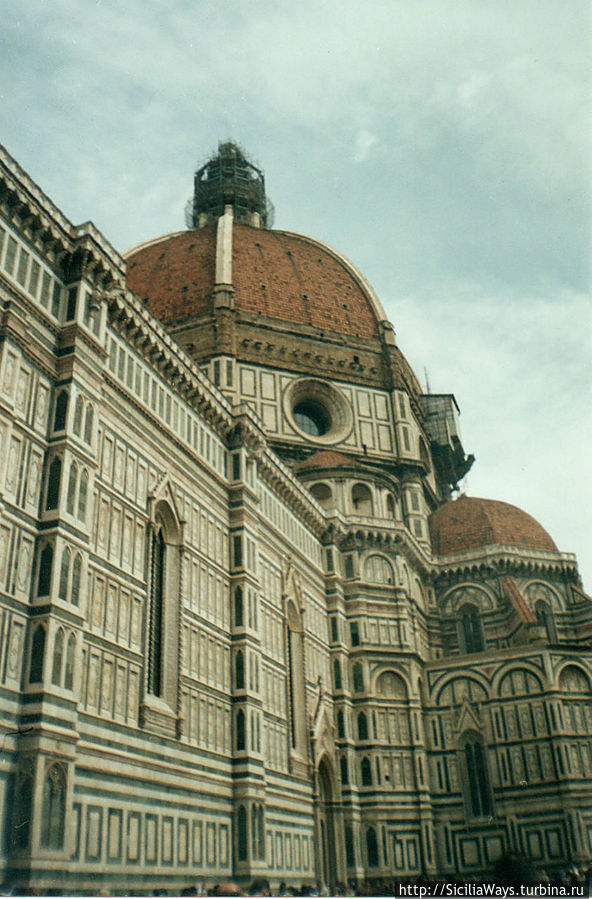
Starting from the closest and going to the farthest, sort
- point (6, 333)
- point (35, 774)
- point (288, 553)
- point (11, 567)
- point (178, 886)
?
point (35, 774)
point (11, 567)
point (6, 333)
point (178, 886)
point (288, 553)

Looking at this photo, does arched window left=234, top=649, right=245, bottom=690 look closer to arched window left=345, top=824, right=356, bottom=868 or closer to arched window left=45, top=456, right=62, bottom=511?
arched window left=45, top=456, right=62, bottom=511

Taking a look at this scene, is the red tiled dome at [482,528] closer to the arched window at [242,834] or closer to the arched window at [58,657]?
the arched window at [242,834]

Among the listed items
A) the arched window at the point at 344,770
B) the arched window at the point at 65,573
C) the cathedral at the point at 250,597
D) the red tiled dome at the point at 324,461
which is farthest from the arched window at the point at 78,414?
the red tiled dome at the point at 324,461

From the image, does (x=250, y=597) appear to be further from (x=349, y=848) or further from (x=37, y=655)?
(x=349, y=848)

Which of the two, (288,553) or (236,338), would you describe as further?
(236,338)

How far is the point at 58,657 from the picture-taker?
19.7 meters

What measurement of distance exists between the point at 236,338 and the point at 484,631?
838 inches

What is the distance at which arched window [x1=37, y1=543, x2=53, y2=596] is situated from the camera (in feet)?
65.8

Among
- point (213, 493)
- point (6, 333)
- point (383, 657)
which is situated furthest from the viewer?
point (383, 657)

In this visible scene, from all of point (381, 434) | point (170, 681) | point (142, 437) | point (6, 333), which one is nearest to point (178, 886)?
point (170, 681)

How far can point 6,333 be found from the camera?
2103 cm

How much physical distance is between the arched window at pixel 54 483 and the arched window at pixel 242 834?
12187mm

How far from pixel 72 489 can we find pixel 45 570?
2.26 m

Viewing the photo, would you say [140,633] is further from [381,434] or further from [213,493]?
[381,434]
